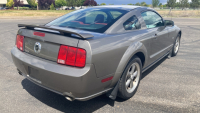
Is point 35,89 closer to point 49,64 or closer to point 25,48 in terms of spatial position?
point 25,48

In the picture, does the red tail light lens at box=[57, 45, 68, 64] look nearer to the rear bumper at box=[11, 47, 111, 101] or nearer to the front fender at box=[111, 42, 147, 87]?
the rear bumper at box=[11, 47, 111, 101]

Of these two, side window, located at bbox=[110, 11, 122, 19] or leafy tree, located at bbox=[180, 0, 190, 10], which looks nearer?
side window, located at bbox=[110, 11, 122, 19]

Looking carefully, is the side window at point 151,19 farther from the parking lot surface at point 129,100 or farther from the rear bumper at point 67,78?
the rear bumper at point 67,78

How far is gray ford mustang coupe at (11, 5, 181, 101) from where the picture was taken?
231 centimetres

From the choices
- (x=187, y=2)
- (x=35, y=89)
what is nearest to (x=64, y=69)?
(x=35, y=89)

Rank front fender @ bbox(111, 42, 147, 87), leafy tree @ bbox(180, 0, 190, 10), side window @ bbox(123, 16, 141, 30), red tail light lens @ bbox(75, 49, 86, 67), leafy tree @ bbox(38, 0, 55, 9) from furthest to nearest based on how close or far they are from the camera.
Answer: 1. leafy tree @ bbox(180, 0, 190, 10)
2. leafy tree @ bbox(38, 0, 55, 9)
3. side window @ bbox(123, 16, 141, 30)
4. front fender @ bbox(111, 42, 147, 87)
5. red tail light lens @ bbox(75, 49, 86, 67)

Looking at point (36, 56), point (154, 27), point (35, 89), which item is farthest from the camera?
point (154, 27)

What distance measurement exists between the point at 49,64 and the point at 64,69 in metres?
Result: 0.28

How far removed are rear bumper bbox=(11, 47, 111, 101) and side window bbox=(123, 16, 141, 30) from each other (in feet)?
3.62

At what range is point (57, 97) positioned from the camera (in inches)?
125

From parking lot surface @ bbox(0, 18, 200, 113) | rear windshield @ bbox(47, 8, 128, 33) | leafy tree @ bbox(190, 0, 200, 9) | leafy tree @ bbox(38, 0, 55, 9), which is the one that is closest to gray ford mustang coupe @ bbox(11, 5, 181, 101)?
rear windshield @ bbox(47, 8, 128, 33)

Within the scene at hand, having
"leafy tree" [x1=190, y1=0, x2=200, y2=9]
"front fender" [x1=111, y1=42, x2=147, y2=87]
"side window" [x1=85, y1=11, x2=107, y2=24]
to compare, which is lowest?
"front fender" [x1=111, y1=42, x2=147, y2=87]

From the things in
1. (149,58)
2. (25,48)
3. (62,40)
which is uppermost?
(62,40)

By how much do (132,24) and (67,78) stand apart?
166 centimetres
